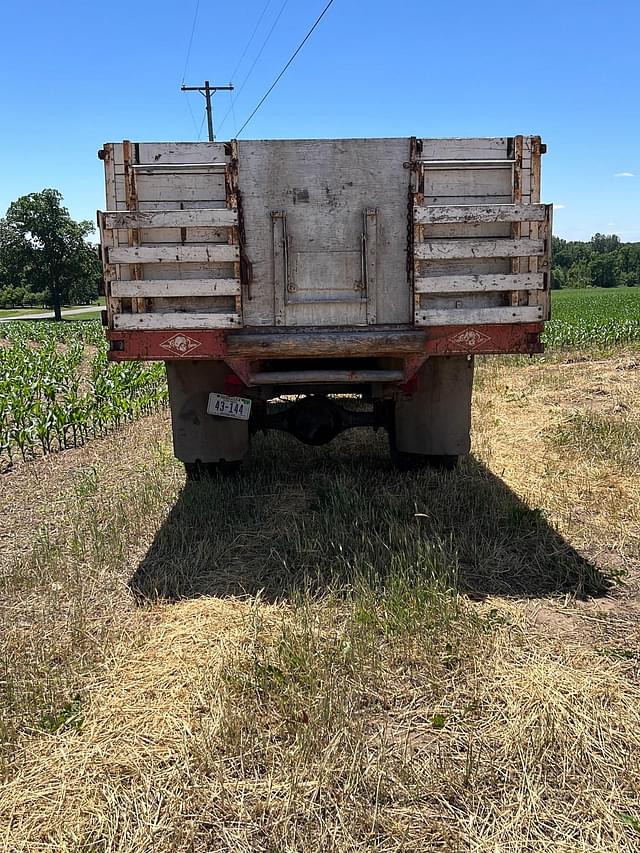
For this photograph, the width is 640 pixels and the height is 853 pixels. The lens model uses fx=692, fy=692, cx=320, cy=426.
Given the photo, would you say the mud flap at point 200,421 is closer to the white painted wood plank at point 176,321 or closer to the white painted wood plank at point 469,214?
the white painted wood plank at point 176,321

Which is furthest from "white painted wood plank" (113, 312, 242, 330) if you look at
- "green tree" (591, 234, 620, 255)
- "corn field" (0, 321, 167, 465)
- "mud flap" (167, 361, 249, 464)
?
"green tree" (591, 234, 620, 255)

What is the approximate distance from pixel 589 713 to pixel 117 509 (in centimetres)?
389

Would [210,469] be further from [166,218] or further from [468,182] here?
[468,182]

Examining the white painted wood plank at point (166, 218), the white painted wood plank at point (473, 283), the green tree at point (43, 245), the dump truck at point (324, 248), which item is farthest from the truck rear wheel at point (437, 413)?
the green tree at point (43, 245)

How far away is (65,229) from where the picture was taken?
61.2m

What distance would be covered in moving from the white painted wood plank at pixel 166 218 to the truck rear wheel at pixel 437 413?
2.01 meters

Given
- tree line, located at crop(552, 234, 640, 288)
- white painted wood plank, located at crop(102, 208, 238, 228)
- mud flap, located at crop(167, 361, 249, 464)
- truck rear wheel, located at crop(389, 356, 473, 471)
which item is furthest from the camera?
tree line, located at crop(552, 234, 640, 288)

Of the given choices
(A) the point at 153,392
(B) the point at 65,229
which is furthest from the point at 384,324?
(B) the point at 65,229

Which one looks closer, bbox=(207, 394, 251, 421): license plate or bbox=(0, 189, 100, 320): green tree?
bbox=(207, 394, 251, 421): license plate

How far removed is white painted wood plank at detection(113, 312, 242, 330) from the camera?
14.7 feet

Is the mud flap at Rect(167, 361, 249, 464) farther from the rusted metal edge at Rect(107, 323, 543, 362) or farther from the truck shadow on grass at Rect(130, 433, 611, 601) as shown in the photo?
the rusted metal edge at Rect(107, 323, 543, 362)

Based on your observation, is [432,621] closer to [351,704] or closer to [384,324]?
[351,704]

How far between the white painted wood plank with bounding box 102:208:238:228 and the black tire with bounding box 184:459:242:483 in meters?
2.15

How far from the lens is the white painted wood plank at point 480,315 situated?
4535mm
